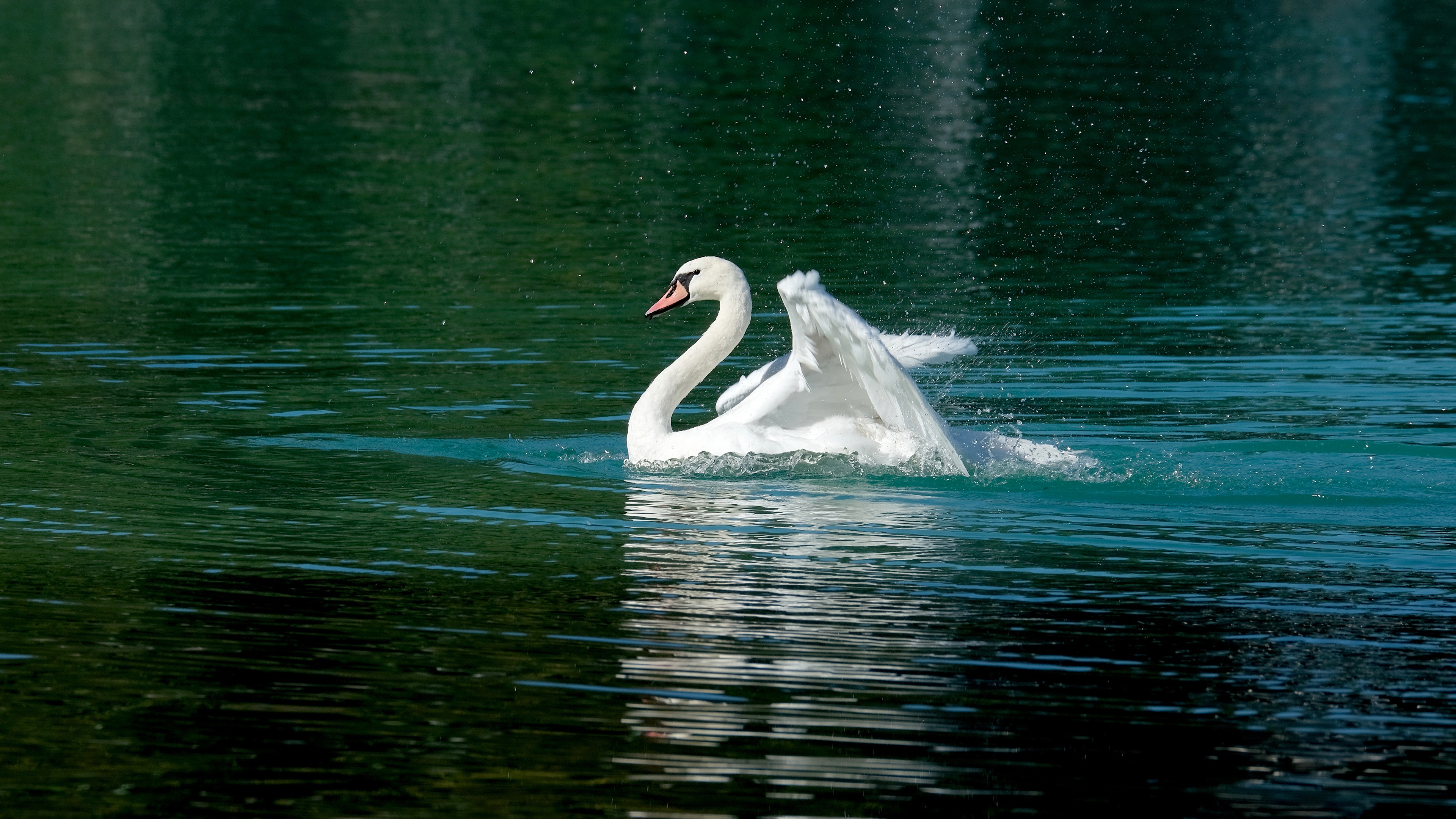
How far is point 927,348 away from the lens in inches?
517

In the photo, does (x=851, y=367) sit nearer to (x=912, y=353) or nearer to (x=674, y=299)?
(x=912, y=353)

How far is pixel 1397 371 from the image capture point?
15.9 m

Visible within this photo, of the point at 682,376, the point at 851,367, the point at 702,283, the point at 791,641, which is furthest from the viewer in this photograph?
the point at 702,283

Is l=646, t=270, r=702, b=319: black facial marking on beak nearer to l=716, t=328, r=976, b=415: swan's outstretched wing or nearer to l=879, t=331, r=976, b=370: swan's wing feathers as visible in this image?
l=716, t=328, r=976, b=415: swan's outstretched wing

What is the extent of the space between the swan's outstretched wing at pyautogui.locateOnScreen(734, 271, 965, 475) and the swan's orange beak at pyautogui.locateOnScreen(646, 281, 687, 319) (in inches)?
30.6

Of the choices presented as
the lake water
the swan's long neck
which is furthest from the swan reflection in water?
the swan's long neck

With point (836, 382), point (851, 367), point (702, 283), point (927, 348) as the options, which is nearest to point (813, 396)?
point (836, 382)

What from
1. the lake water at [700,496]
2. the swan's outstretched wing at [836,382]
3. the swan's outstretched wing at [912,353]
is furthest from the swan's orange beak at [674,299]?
the lake water at [700,496]

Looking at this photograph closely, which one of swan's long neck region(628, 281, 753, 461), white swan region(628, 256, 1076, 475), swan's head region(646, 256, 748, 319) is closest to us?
white swan region(628, 256, 1076, 475)

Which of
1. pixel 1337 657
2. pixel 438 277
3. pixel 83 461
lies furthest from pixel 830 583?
pixel 438 277

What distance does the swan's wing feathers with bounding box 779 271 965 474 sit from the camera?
1088 cm

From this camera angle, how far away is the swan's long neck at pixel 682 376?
12.9 meters

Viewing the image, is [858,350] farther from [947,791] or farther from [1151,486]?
[947,791]

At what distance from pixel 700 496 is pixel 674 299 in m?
1.85
